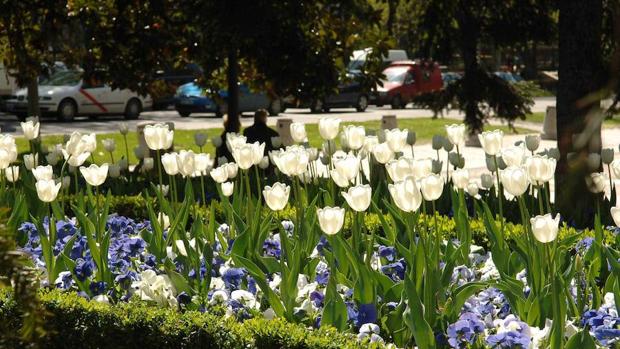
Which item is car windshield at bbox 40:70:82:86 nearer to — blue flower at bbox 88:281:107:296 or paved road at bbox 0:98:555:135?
paved road at bbox 0:98:555:135

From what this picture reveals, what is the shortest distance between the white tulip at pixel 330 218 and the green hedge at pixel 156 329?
0.43m

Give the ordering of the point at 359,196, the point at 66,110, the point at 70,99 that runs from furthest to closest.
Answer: the point at 70,99, the point at 66,110, the point at 359,196

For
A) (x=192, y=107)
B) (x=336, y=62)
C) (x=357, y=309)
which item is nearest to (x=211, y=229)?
(x=357, y=309)

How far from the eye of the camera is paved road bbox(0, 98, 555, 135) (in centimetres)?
2489

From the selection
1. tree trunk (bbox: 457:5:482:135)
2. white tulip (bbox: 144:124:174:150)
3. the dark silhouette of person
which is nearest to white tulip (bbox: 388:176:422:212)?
white tulip (bbox: 144:124:174:150)

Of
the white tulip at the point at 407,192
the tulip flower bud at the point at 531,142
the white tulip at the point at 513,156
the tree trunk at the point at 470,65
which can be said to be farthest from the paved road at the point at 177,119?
the white tulip at the point at 407,192

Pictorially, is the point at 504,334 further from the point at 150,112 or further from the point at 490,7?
the point at 150,112

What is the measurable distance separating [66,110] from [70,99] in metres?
0.33

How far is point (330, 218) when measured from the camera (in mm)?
4273

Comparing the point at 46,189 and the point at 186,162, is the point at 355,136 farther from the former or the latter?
the point at 46,189

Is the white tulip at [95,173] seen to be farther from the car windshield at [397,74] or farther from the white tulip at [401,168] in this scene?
the car windshield at [397,74]

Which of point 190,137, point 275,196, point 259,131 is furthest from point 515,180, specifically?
point 190,137

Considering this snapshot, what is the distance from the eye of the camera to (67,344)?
4969 mm

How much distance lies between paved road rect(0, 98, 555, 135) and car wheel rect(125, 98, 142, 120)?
22cm
